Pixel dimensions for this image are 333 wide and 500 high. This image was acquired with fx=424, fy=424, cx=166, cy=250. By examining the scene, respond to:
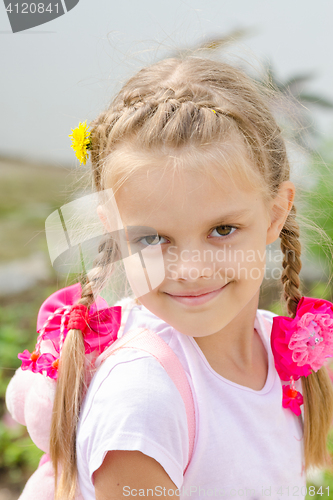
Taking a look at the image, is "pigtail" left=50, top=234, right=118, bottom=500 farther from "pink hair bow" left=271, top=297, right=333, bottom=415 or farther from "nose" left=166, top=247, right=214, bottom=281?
"pink hair bow" left=271, top=297, right=333, bottom=415

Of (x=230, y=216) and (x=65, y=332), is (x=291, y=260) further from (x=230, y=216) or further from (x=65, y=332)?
(x=65, y=332)

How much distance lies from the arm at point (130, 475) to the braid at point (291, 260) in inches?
24.8

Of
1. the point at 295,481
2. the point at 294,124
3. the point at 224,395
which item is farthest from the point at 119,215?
the point at 295,481

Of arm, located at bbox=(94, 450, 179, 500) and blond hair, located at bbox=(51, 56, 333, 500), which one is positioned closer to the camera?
arm, located at bbox=(94, 450, 179, 500)

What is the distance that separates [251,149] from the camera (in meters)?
0.97

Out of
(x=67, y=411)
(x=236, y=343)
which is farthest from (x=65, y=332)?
(x=236, y=343)

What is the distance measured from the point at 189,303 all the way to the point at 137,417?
10.3 inches

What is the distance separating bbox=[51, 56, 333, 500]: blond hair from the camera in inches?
35.4

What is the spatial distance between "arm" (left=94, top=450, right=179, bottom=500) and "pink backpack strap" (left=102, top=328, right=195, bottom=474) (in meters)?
0.11

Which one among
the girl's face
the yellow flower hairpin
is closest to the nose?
the girl's face

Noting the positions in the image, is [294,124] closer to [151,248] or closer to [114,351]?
[151,248]

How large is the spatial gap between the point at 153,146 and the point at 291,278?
0.61m

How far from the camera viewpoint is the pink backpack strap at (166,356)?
0.90 m

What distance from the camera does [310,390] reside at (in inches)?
47.3
